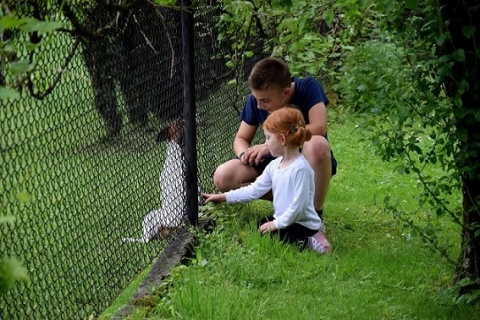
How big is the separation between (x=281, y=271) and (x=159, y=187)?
99 centimetres

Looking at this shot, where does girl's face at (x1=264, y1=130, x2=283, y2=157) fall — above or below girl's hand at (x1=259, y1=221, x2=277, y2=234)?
above

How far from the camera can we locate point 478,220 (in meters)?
4.62

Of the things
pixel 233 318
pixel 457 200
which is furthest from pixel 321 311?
pixel 457 200

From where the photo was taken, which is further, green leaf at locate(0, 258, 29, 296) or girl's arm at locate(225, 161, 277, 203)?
girl's arm at locate(225, 161, 277, 203)

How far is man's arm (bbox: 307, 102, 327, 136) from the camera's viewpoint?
19.3 ft

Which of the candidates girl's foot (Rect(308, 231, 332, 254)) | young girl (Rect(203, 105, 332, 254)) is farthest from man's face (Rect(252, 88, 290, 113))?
girl's foot (Rect(308, 231, 332, 254))

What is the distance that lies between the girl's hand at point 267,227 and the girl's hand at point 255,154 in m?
0.57

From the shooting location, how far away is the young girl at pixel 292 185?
5.44 metres

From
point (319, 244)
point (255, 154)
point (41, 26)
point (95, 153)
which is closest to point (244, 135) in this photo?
point (255, 154)

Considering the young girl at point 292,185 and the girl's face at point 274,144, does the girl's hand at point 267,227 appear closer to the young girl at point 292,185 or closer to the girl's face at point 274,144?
the young girl at point 292,185

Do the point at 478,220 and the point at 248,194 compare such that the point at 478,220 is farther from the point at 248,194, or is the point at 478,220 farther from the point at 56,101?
the point at 56,101

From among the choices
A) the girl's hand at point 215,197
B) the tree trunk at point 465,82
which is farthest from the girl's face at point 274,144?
the tree trunk at point 465,82

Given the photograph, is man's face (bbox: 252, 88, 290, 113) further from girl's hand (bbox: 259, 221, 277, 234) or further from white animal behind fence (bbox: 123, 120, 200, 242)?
girl's hand (bbox: 259, 221, 277, 234)

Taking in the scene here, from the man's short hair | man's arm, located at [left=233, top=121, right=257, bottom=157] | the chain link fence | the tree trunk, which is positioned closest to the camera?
the chain link fence
